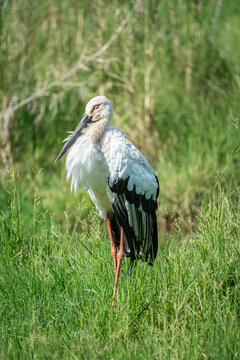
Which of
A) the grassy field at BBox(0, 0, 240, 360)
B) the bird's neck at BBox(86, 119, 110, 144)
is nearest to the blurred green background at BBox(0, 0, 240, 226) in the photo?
the grassy field at BBox(0, 0, 240, 360)

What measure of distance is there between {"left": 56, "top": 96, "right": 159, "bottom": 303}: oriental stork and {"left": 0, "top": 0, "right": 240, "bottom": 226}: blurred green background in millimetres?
1854

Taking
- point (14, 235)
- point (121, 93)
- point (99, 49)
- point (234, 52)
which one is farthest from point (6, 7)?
point (234, 52)

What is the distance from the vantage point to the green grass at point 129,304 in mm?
2719

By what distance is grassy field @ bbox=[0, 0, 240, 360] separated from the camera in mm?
2928

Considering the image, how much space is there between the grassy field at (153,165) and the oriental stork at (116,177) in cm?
15

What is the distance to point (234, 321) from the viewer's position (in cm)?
285

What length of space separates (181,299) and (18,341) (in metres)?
0.88

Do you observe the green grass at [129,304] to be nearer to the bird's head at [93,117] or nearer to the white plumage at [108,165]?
the white plumage at [108,165]

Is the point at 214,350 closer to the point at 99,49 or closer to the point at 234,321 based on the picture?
the point at 234,321

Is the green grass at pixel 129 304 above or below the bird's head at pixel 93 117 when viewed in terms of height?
below

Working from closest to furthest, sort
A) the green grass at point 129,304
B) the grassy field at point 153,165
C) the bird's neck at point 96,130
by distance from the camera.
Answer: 1. the green grass at point 129,304
2. the grassy field at point 153,165
3. the bird's neck at point 96,130

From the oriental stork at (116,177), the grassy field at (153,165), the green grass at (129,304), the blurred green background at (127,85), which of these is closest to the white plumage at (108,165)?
the oriental stork at (116,177)

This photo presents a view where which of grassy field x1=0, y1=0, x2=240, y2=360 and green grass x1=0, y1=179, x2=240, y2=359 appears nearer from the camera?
green grass x1=0, y1=179, x2=240, y2=359

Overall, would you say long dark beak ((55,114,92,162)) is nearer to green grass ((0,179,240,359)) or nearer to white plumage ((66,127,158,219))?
white plumage ((66,127,158,219))
